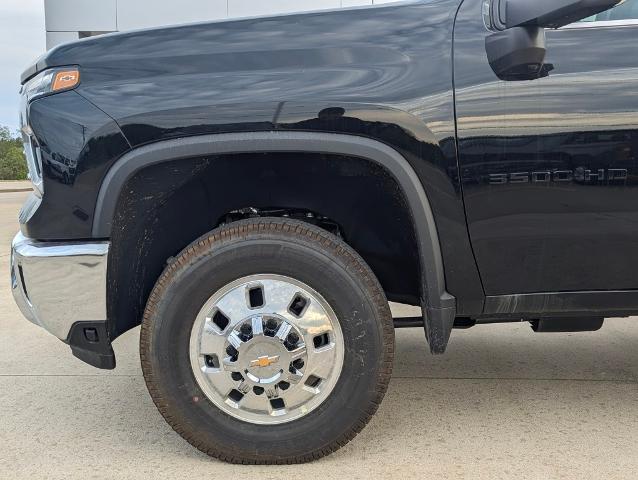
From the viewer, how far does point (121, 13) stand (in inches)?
508

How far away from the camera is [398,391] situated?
3.08 meters

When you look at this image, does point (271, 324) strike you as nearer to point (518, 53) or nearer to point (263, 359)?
point (263, 359)

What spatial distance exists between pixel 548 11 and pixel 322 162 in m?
0.93

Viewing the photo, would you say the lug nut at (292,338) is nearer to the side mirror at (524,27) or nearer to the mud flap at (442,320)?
the mud flap at (442,320)

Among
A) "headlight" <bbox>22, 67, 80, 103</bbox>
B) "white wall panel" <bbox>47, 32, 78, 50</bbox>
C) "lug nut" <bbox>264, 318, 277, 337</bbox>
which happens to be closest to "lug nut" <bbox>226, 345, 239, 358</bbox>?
"lug nut" <bbox>264, 318, 277, 337</bbox>

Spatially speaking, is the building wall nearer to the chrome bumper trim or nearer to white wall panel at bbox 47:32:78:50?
white wall panel at bbox 47:32:78:50

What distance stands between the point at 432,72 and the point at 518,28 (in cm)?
31

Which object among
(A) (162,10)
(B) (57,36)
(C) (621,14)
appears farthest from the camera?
(B) (57,36)

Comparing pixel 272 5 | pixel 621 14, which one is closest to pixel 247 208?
pixel 621 14

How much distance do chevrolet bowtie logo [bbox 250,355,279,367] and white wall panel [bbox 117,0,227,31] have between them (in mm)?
11835

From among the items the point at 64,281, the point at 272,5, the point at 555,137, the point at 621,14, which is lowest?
the point at 64,281

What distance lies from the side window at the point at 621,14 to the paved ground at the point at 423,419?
5.43 ft

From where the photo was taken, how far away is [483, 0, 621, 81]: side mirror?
1.89 meters

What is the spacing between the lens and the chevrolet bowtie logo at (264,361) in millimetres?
2199
